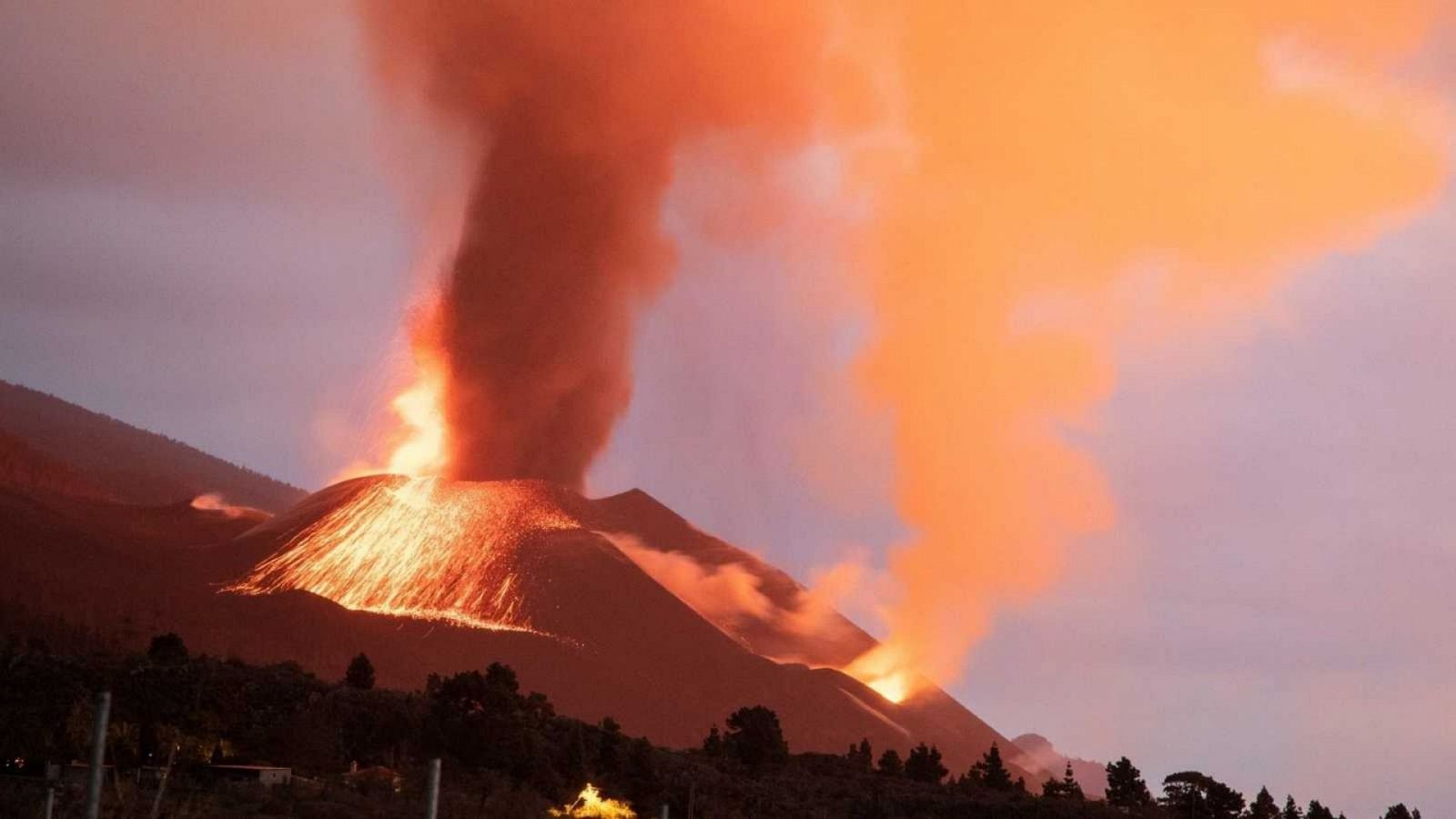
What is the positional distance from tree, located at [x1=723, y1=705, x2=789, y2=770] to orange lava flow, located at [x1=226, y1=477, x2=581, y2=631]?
191 feet

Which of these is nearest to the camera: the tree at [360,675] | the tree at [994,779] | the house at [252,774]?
the house at [252,774]

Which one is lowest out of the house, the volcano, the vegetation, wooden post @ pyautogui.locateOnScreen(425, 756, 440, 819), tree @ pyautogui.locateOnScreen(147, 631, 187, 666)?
wooden post @ pyautogui.locateOnScreen(425, 756, 440, 819)

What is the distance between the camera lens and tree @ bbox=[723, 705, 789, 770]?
313 ft

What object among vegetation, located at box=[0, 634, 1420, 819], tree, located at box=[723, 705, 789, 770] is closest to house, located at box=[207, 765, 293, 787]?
vegetation, located at box=[0, 634, 1420, 819]

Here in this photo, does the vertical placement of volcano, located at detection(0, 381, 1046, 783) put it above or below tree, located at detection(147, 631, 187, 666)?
above

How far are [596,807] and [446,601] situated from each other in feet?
283

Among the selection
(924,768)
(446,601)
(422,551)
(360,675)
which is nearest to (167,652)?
(360,675)

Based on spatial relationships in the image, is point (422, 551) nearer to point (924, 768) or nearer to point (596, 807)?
point (924, 768)

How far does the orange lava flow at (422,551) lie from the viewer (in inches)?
6161

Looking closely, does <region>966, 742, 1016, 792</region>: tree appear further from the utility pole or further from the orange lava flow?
the utility pole

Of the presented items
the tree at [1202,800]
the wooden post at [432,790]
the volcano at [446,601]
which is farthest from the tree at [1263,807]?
the wooden post at [432,790]

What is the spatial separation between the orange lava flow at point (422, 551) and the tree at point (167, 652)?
60.1 m

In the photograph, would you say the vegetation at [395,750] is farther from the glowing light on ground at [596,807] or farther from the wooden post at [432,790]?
the wooden post at [432,790]

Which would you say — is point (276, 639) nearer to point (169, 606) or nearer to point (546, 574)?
point (169, 606)
